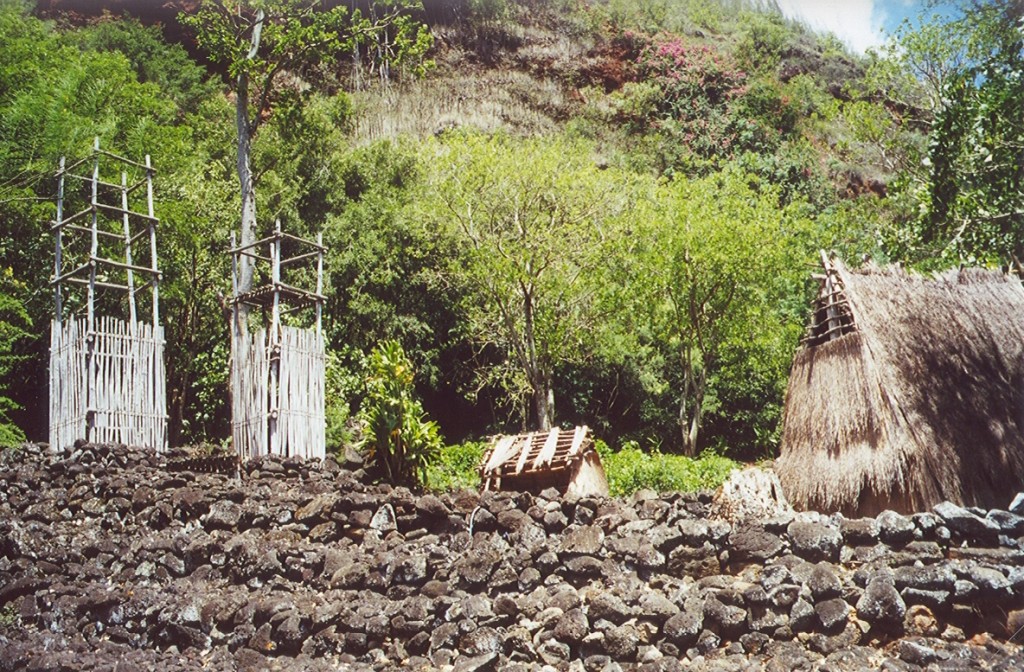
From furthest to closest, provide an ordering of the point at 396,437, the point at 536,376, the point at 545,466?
the point at 536,376, the point at 545,466, the point at 396,437

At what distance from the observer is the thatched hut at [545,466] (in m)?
9.53

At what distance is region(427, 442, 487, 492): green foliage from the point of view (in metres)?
11.4

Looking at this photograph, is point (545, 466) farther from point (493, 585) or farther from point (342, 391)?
point (342, 391)

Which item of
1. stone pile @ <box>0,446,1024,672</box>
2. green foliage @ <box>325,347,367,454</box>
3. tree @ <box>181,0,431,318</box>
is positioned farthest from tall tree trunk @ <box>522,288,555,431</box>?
stone pile @ <box>0,446,1024,672</box>

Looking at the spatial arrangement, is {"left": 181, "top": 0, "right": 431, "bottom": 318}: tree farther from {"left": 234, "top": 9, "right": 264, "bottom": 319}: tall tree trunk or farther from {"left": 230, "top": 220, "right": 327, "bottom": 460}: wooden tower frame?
{"left": 230, "top": 220, "right": 327, "bottom": 460}: wooden tower frame

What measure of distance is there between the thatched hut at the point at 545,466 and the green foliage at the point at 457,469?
67 centimetres

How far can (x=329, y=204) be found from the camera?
786 inches

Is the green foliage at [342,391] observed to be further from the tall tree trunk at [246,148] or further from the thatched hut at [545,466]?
the thatched hut at [545,466]

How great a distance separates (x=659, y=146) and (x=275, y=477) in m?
26.1

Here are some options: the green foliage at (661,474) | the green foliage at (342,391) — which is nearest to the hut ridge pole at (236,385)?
the green foliage at (342,391)

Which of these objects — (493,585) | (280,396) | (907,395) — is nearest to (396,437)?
(280,396)

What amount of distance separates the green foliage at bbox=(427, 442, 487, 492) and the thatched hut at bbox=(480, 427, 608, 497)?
26.3 inches

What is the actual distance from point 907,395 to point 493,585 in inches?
155

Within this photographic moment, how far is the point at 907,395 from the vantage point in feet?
25.8
